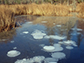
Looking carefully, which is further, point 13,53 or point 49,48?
point 49,48

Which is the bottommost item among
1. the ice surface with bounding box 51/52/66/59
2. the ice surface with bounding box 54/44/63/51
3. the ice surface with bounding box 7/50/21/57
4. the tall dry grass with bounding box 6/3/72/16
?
the ice surface with bounding box 51/52/66/59

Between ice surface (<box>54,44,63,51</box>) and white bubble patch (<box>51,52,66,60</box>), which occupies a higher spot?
ice surface (<box>54,44,63,51</box>)

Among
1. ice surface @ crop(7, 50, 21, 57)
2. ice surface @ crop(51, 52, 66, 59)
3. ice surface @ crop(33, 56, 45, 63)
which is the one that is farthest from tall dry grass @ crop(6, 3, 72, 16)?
ice surface @ crop(33, 56, 45, 63)

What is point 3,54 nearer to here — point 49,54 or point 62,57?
point 49,54

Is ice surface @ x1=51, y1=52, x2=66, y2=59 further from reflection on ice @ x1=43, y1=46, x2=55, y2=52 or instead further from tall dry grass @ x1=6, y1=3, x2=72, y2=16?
tall dry grass @ x1=6, y1=3, x2=72, y2=16

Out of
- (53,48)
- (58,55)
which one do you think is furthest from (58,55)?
(53,48)

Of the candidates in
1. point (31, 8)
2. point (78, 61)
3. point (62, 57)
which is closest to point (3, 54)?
point (62, 57)

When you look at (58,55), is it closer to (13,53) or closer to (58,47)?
(58,47)

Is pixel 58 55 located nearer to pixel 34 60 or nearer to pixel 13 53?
pixel 34 60

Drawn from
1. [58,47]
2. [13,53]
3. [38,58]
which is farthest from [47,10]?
[38,58]

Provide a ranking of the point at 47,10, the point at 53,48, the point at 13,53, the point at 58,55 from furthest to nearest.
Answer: the point at 47,10
the point at 53,48
the point at 13,53
the point at 58,55

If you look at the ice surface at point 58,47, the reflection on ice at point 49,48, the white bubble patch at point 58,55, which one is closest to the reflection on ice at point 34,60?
the white bubble patch at point 58,55

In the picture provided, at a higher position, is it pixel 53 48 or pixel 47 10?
pixel 47 10

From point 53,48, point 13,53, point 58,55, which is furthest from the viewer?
point 53,48
